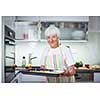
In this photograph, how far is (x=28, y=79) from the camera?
6.59 feet

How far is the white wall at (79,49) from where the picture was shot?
1984 millimetres

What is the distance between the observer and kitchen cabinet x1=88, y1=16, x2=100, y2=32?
1.97 m

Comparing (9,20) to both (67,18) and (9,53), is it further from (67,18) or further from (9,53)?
(67,18)

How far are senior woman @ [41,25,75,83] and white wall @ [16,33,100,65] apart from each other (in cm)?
6

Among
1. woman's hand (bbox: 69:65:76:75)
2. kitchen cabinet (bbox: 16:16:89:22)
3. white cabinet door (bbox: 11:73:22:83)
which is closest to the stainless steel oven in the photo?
white cabinet door (bbox: 11:73:22:83)

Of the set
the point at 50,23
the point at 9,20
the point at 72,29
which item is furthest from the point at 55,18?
the point at 9,20

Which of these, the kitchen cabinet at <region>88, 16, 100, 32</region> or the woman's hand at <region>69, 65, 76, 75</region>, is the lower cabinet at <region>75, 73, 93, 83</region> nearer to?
the woman's hand at <region>69, 65, 76, 75</region>

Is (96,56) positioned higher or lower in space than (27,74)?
higher
